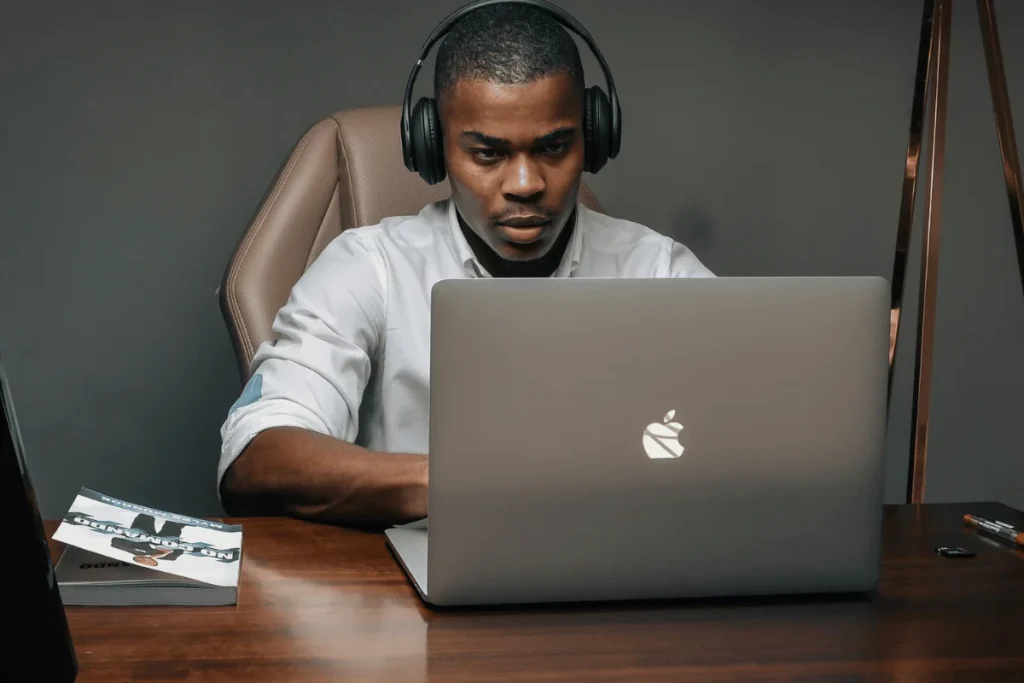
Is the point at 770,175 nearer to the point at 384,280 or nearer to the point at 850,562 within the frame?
the point at 384,280

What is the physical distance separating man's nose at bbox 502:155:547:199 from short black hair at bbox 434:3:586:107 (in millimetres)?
99

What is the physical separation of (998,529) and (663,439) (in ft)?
1.53

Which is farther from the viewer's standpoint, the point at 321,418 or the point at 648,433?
the point at 321,418

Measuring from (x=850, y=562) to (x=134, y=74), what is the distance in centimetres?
161

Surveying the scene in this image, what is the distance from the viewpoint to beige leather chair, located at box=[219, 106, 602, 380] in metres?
1.48

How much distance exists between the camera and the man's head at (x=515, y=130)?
1334 mm

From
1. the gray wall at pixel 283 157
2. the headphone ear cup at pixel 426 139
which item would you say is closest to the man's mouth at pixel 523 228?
the headphone ear cup at pixel 426 139

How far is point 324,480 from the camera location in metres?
1.01

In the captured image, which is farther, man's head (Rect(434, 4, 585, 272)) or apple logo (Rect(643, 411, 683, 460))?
man's head (Rect(434, 4, 585, 272))

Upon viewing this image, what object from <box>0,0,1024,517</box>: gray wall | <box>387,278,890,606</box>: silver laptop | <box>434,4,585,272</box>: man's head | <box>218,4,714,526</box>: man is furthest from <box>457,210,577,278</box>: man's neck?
<box>387,278,890,606</box>: silver laptop

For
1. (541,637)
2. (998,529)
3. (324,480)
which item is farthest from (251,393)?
(998,529)

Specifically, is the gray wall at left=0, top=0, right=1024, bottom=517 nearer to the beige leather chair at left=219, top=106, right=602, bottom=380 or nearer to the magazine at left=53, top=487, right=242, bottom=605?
the beige leather chair at left=219, top=106, right=602, bottom=380

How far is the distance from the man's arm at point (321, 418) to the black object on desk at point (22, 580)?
40 centimetres

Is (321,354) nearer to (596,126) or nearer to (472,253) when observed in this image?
(472,253)
